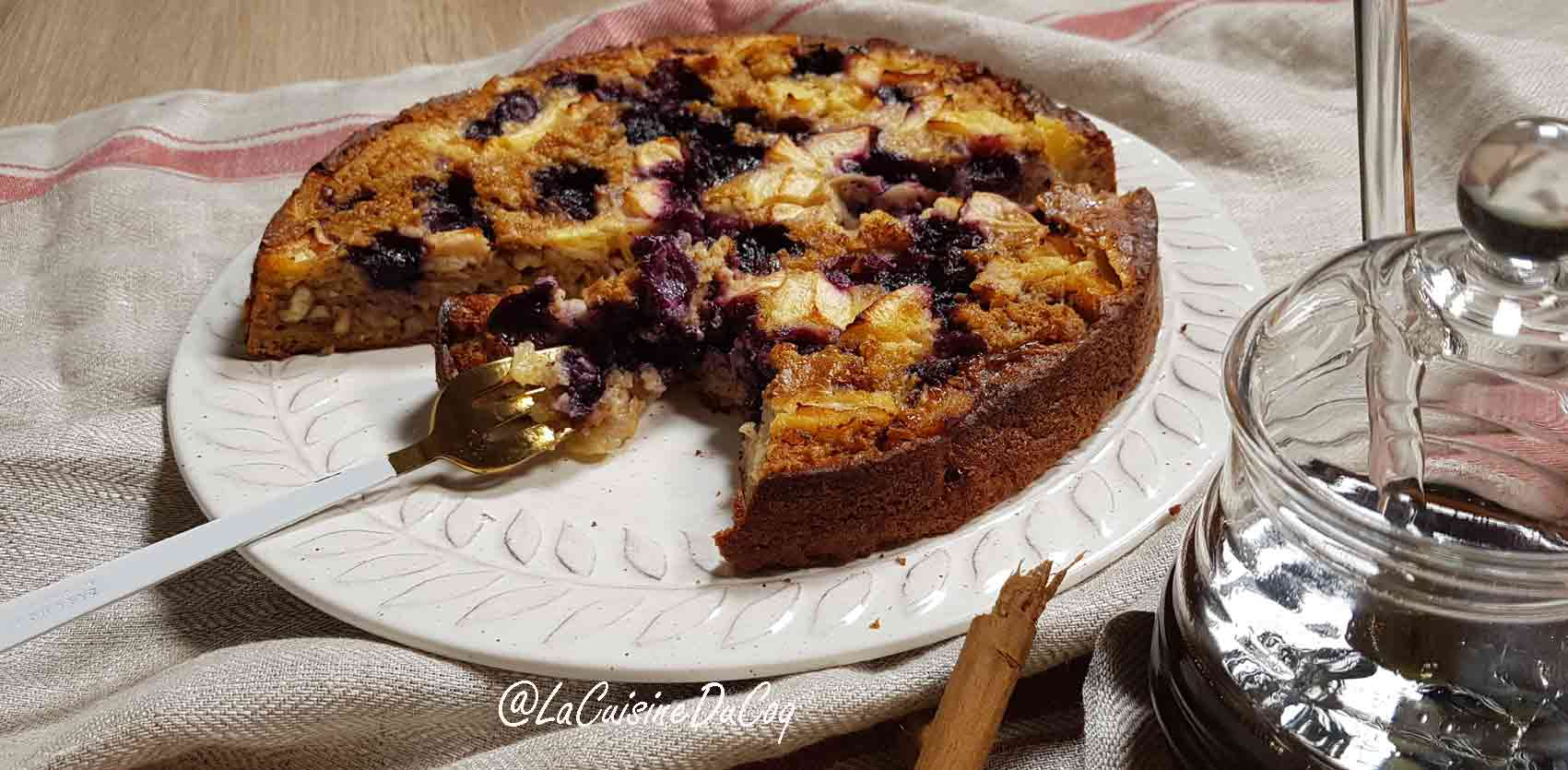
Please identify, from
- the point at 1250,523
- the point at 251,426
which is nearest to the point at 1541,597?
the point at 1250,523

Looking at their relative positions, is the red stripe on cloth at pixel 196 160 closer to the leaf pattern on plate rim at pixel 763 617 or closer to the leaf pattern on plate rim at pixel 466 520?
the leaf pattern on plate rim at pixel 466 520

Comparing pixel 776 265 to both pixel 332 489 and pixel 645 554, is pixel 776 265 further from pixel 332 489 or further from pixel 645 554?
pixel 332 489

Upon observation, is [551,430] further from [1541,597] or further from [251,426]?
[1541,597]

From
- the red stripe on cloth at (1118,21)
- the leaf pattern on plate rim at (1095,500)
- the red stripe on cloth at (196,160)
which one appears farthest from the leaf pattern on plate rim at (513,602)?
the red stripe on cloth at (1118,21)

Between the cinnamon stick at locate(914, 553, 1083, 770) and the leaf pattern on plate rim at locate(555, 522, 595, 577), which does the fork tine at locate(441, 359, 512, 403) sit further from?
the cinnamon stick at locate(914, 553, 1083, 770)

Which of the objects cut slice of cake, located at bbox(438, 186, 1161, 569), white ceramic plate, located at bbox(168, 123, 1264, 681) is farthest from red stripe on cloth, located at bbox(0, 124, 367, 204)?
cut slice of cake, located at bbox(438, 186, 1161, 569)

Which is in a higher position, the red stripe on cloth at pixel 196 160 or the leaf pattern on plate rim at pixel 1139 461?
the leaf pattern on plate rim at pixel 1139 461
